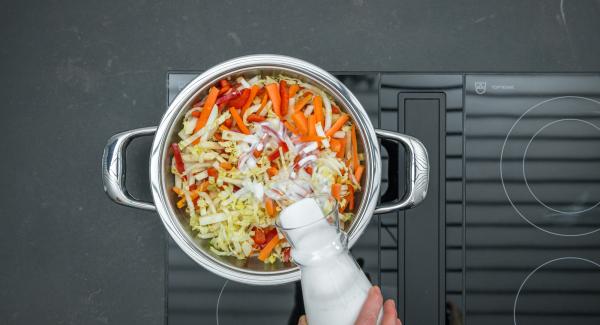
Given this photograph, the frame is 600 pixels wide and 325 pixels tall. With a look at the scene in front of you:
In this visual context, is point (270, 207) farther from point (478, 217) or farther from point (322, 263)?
point (478, 217)

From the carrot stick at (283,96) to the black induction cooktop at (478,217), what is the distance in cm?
17

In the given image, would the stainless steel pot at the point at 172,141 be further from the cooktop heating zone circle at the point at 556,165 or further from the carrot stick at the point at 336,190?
the cooktop heating zone circle at the point at 556,165

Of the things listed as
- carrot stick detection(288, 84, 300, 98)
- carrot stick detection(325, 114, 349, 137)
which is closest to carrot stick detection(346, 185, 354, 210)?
carrot stick detection(325, 114, 349, 137)

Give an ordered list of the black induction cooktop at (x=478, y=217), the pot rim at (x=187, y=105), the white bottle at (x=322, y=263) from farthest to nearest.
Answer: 1. the black induction cooktop at (x=478, y=217)
2. the pot rim at (x=187, y=105)
3. the white bottle at (x=322, y=263)

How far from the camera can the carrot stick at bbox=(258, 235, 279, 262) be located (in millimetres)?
858

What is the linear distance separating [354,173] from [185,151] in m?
0.32

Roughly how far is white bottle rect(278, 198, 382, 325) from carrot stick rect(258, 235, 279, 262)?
0.19 meters

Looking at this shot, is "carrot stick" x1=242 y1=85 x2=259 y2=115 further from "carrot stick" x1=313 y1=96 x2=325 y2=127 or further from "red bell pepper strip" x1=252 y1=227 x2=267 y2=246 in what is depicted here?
"red bell pepper strip" x1=252 y1=227 x2=267 y2=246

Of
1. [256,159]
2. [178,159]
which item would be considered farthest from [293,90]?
[178,159]

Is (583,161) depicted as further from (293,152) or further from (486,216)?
(293,152)

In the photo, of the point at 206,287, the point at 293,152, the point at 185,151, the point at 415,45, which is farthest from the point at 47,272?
the point at 415,45

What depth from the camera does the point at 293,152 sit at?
2.85 ft

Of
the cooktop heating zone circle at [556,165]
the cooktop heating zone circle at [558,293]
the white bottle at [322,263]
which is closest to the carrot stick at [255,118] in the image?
the white bottle at [322,263]

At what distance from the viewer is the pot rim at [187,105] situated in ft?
2.65
